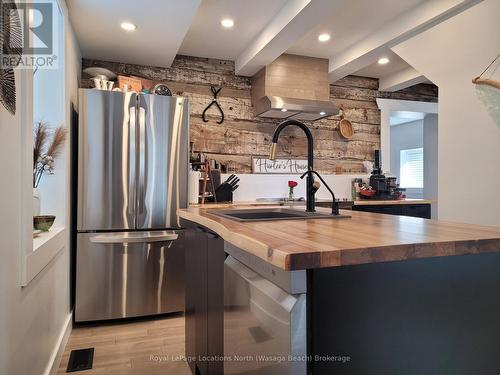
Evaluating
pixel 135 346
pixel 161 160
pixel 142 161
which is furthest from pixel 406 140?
pixel 135 346

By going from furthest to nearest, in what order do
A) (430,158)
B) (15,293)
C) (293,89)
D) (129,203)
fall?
(430,158) < (293,89) < (129,203) < (15,293)

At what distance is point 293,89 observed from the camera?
3.59m

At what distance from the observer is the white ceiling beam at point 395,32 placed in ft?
7.96

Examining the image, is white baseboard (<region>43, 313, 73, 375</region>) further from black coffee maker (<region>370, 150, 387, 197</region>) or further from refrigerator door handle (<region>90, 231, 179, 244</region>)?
black coffee maker (<region>370, 150, 387, 197</region>)

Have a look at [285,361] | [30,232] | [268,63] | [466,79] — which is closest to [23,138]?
[30,232]

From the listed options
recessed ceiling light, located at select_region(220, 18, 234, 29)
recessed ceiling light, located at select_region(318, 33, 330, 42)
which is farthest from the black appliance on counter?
recessed ceiling light, located at select_region(220, 18, 234, 29)

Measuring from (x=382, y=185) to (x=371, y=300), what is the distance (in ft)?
10.8

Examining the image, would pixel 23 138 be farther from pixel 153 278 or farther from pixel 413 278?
pixel 153 278

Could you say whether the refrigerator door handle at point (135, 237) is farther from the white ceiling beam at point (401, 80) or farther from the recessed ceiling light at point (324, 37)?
the white ceiling beam at point (401, 80)

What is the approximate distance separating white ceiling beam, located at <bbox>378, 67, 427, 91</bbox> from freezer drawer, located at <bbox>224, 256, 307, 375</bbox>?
369 cm

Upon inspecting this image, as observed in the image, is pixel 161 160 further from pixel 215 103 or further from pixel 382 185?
pixel 382 185

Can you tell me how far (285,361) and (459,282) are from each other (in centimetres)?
56

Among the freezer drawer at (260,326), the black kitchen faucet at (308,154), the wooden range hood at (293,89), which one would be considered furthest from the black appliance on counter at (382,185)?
the freezer drawer at (260,326)

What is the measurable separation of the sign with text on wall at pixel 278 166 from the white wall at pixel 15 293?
2459 mm
